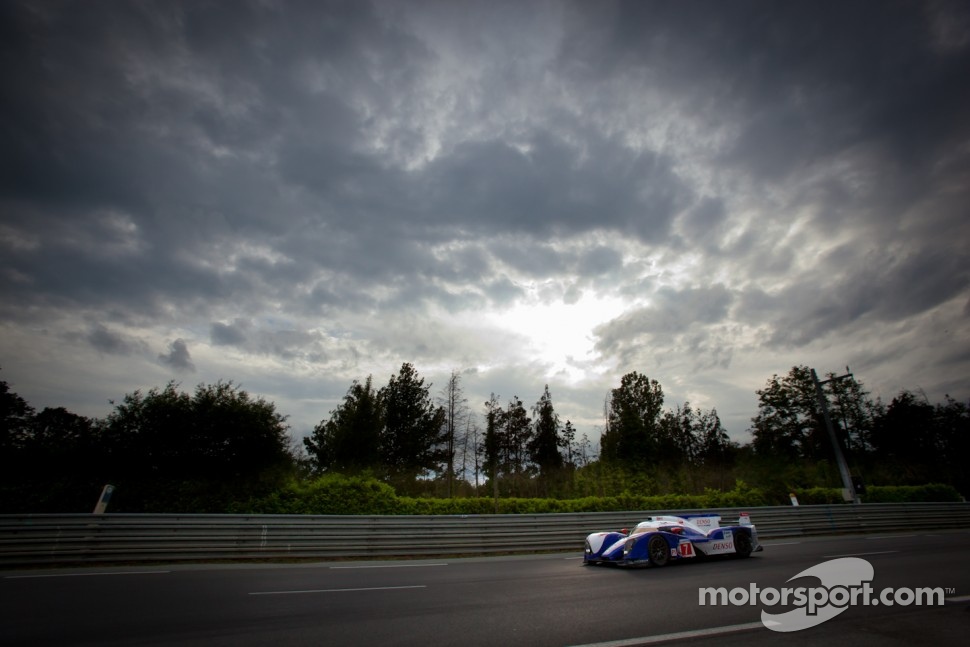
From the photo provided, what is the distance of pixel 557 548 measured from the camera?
48.3ft

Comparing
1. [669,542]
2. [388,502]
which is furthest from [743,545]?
[388,502]

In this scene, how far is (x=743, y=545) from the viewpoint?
10484mm

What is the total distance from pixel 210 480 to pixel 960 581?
61.7 feet

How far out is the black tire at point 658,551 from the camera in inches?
369

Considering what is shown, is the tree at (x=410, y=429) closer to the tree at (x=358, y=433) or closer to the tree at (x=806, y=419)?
the tree at (x=358, y=433)

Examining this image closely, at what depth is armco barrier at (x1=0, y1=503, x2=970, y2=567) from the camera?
10.0 meters

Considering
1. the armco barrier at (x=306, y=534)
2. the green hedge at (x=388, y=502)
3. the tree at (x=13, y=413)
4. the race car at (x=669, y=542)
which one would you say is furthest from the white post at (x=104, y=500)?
the tree at (x=13, y=413)

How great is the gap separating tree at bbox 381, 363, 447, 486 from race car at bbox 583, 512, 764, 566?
94.2 ft

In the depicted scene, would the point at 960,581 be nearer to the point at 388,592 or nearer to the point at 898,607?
the point at 898,607

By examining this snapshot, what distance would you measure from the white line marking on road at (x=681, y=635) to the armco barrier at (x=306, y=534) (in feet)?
34.0

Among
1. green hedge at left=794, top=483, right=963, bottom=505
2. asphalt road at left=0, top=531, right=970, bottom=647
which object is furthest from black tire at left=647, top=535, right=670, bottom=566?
green hedge at left=794, top=483, right=963, bottom=505

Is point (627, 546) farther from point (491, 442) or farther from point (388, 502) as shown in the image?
point (491, 442)

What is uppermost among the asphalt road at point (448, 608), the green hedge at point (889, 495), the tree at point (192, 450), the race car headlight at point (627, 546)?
the tree at point (192, 450)

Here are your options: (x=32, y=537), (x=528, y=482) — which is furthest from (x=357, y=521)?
(x=528, y=482)
